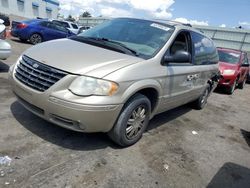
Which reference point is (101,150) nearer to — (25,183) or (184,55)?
(25,183)

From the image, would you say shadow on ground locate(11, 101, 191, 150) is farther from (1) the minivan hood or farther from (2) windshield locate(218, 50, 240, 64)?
(2) windshield locate(218, 50, 240, 64)

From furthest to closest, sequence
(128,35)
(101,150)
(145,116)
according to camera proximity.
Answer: (128,35) < (145,116) < (101,150)

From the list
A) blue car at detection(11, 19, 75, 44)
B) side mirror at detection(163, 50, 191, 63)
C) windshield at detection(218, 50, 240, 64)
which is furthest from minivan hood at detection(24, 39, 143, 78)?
blue car at detection(11, 19, 75, 44)

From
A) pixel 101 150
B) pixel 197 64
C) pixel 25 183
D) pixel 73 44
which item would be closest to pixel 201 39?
pixel 197 64

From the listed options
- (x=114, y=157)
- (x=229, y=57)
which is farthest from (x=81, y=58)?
(x=229, y=57)

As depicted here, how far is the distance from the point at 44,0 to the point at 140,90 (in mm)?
52196

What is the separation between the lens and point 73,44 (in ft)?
13.1

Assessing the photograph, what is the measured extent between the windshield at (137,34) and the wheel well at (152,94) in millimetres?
488

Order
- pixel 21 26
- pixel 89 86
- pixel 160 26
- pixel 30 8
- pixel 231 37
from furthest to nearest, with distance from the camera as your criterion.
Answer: pixel 30 8 < pixel 231 37 < pixel 21 26 < pixel 160 26 < pixel 89 86

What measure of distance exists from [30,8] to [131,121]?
4947 cm

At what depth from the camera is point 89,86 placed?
307cm

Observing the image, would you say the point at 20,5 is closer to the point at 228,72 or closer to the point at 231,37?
the point at 231,37

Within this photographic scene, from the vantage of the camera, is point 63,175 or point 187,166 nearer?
point 63,175

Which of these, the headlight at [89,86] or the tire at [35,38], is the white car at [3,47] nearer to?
the headlight at [89,86]
